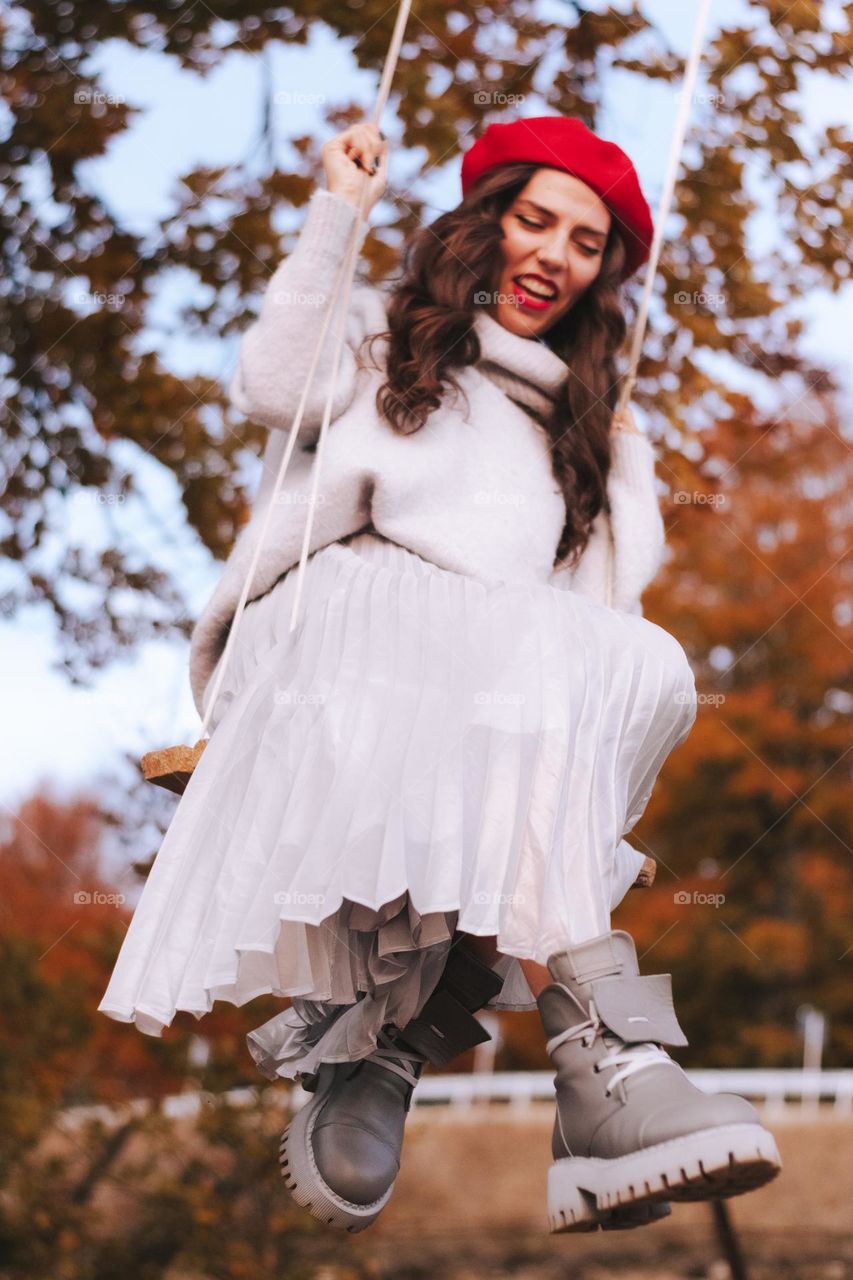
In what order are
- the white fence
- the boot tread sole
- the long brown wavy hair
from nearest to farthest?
the boot tread sole
the long brown wavy hair
the white fence

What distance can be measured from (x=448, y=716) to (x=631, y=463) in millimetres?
853

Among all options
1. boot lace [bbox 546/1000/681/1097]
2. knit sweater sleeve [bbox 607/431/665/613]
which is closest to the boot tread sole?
boot lace [bbox 546/1000/681/1097]

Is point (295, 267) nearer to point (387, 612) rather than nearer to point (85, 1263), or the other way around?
point (387, 612)

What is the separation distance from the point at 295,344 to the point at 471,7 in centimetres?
294

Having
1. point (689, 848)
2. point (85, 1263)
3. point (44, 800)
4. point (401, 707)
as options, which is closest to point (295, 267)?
point (401, 707)

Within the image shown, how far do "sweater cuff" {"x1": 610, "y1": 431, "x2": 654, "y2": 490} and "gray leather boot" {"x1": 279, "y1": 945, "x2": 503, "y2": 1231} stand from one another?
92 cm

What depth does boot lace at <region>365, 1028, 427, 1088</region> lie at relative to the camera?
254cm

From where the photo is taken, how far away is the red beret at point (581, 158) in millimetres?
2939

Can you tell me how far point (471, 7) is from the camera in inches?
202

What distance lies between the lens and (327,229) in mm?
2635

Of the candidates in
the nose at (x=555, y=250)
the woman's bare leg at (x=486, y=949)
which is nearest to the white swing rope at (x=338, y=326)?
the nose at (x=555, y=250)

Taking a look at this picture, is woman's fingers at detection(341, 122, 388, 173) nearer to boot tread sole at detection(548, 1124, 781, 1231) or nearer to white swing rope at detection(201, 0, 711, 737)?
white swing rope at detection(201, 0, 711, 737)

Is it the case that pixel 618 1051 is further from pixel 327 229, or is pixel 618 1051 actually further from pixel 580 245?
pixel 580 245

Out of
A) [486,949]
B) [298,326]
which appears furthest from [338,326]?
[486,949]
